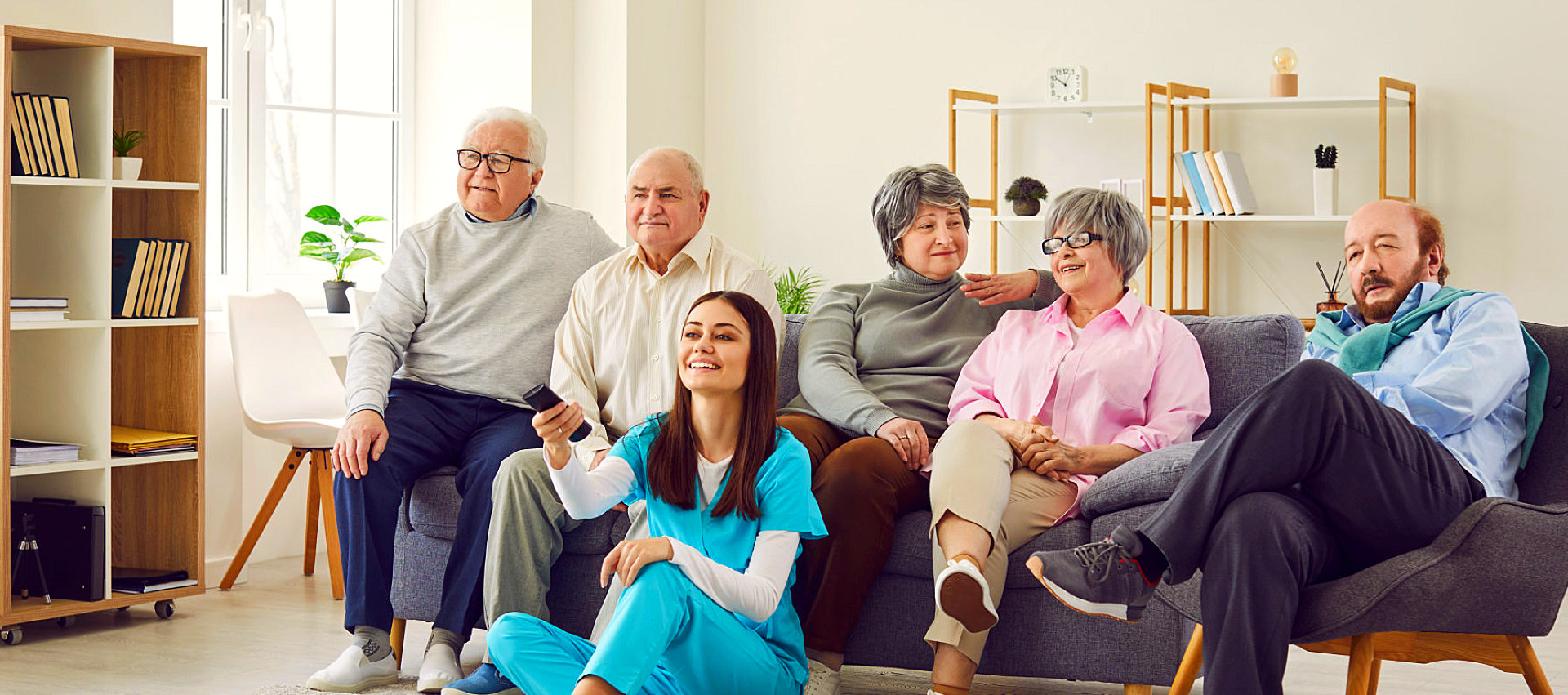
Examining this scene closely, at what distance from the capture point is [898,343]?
3.03m

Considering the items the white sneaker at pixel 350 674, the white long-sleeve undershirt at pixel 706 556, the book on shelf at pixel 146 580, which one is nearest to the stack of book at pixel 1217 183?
the white long-sleeve undershirt at pixel 706 556

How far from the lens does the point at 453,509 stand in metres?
2.98

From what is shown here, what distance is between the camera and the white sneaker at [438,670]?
2783 mm

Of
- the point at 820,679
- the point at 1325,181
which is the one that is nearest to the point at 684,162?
the point at 820,679

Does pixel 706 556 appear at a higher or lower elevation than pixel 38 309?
lower

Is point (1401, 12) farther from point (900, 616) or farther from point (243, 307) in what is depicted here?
point (243, 307)

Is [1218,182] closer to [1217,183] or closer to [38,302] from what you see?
[1217,183]

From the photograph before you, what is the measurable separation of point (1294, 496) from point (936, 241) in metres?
1.06

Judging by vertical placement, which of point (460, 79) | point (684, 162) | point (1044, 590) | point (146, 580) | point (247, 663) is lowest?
point (247, 663)

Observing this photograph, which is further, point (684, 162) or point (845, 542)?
point (684, 162)

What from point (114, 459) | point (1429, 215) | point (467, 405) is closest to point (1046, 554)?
point (1429, 215)

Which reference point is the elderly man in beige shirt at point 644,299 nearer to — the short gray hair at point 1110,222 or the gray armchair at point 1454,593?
the short gray hair at point 1110,222

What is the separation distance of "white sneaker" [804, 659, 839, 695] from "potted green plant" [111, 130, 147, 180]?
2124mm

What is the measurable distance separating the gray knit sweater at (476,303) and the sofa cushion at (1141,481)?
1296 mm
